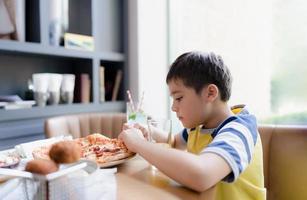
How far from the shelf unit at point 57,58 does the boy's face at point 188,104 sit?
1.07 metres

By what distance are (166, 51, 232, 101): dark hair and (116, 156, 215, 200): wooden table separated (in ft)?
0.92

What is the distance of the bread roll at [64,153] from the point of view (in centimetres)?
36

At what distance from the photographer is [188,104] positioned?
2.77 ft

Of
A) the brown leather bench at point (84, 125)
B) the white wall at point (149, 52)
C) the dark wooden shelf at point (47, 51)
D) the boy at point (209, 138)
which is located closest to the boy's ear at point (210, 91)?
the boy at point (209, 138)

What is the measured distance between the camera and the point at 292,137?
1.05 meters

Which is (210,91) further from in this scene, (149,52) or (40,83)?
(149,52)

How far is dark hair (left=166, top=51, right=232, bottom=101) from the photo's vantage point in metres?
0.84

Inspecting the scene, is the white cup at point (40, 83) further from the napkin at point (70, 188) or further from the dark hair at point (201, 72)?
the napkin at point (70, 188)

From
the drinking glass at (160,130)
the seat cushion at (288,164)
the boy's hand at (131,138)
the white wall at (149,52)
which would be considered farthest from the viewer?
the white wall at (149,52)

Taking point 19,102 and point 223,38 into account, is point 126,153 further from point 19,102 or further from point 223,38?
point 223,38

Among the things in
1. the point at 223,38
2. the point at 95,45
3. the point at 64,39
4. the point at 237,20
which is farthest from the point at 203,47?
the point at 64,39

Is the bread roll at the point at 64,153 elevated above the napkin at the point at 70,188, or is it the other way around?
the bread roll at the point at 64,153

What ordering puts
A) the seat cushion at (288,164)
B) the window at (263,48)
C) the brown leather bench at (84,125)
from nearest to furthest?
the seat cushion at (288,164)
the brown leather bench at (84,125)
the window at (263,48)

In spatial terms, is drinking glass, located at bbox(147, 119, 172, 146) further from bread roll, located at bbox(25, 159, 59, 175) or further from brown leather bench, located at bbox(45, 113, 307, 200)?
bread roll, located at bbox(25, 159, 59, 175)
